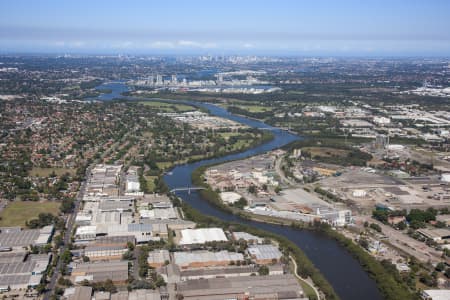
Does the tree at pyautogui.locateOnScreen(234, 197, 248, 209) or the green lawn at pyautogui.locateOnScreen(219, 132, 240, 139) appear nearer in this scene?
the tree at pyautogui.locateOnScreen(234, 197, 248, 209)

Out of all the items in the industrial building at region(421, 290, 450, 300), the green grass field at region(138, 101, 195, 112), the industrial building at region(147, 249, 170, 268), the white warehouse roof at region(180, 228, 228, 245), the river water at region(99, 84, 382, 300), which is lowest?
the river water at region(99, 84, 382, 300)

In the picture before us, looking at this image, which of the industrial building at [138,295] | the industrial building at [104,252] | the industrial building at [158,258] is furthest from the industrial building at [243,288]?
the industrial building at [104,252]

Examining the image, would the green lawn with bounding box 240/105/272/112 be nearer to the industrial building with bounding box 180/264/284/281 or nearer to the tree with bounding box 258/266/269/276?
the industrial building with bounding box 180/264/284/281

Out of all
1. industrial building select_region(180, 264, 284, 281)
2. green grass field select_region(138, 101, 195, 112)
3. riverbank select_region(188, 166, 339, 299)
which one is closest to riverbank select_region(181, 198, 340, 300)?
riverbank select_region(188, 166, 339, 299)

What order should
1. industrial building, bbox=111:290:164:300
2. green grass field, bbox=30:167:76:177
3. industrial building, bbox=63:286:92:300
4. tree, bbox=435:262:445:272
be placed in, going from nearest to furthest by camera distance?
industrial building, bbox=63:286:92:300 < industrial building, bbox=111:290:164:300 < tree, bbox=435:262:445:272 < green grass field, bbox=30:167:76:177

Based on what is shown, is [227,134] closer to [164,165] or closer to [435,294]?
[164,165]

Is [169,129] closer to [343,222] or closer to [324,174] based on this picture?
[324,174]
